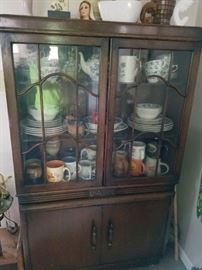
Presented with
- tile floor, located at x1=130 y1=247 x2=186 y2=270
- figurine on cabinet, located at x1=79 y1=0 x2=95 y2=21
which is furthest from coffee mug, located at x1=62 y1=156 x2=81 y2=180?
tile floor, located at x1=130 y1=247 x2=186 y2=270

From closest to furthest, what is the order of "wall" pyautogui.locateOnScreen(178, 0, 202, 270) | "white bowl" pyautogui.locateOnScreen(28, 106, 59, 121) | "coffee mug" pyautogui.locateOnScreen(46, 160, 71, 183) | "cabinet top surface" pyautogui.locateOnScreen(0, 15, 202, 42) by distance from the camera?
"cabinet top surface" pyautogui.locateOnScreen(0, 15, 202, 42) < "white bowl" pyautogui.locateOnScreen(28, 106, 59, 121) < "coffee mug" pyautogui.locateOnScreen(46, 160, 71, 183) < "wall" pyautogui.locateOnScreen(178, 0, 202, 270)

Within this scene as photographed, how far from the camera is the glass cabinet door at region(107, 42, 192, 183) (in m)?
1.20

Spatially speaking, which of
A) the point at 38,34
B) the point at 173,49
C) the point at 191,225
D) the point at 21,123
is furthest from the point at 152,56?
the point at 191,225

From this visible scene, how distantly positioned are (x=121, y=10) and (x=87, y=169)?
0.83 metres

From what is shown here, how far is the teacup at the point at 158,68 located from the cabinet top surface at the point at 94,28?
12 centimetres

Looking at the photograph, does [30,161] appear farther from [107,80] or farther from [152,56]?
[152,56]

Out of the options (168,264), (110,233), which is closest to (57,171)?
(110,233)

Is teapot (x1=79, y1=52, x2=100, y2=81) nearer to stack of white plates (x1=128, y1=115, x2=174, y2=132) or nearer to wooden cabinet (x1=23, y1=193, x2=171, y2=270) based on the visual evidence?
stack of white plates (x1=128, y1=115, x2=174, y2=132)

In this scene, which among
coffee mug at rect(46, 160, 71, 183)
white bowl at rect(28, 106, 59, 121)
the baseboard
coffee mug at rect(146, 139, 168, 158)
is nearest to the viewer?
white bowl at rect(28, 106, 59, 121)

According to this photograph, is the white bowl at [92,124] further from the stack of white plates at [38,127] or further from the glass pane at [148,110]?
the stack of white plates at [38,127]

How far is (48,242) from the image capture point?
55.2 inches

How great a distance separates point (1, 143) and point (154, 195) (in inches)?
39.8

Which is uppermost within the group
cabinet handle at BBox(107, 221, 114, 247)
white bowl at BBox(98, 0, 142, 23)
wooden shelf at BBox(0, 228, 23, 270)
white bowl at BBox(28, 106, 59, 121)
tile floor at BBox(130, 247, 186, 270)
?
white bowl at BBox(98, 0, 142, 23)

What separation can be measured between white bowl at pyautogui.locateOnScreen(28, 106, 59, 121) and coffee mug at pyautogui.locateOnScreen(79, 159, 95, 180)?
0.30 metres
